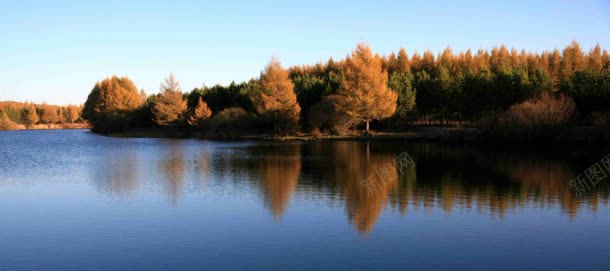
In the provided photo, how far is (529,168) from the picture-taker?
113 feet

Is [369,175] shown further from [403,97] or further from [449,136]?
[403,97]

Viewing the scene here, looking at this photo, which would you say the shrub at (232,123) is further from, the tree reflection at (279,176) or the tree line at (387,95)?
the tree reflection at (279,176)

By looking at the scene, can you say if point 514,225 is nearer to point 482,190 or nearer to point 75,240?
point 482,190

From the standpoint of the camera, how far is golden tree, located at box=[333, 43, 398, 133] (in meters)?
65.8

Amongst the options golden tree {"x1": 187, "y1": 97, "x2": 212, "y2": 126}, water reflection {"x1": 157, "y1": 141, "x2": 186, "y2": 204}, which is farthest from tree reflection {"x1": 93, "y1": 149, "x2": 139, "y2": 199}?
golden tree {"x1": 187, "y1": 97, "x2": 212, "y2": 126}

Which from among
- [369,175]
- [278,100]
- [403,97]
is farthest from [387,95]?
[369,175]

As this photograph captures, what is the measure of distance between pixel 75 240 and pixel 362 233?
9147mm

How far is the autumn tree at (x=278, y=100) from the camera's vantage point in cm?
7025

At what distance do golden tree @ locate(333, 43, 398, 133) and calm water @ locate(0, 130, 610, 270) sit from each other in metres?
29.6

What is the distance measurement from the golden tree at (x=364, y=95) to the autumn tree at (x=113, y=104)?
49.8m

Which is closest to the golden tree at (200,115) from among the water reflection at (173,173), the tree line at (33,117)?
the water reflection at (173,173)

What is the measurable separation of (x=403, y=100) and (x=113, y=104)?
58039mm

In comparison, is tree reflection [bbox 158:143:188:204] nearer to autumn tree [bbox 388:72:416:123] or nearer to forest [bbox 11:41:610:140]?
forest [bbox 11:41:610:140]

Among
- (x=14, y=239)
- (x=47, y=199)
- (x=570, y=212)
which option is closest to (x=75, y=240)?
(x=14, y=239)
